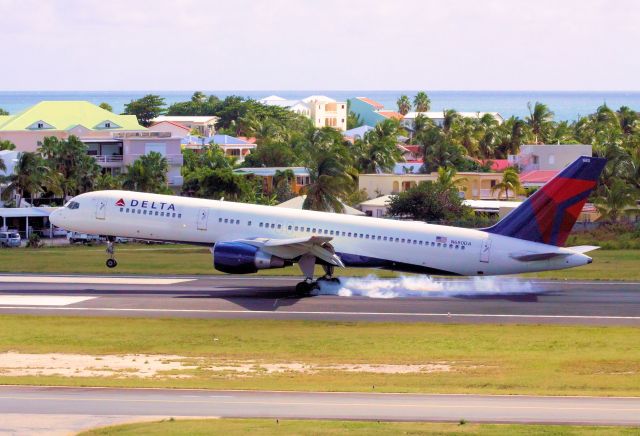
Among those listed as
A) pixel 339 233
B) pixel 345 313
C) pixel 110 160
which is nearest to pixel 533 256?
pixel 339 233

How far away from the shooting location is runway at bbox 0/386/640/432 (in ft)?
84.6

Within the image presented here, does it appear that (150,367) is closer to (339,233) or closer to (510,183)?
(339,233)

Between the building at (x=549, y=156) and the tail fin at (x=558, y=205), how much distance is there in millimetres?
77548

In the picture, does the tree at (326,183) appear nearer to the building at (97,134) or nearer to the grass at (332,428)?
the building at (97,134)

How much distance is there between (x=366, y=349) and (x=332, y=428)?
1261 cm

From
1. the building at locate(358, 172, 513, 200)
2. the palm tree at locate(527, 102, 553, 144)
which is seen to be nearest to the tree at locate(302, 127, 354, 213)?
the building at locate(358, 172, 513, 200)

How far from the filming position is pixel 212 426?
24625 millimetres

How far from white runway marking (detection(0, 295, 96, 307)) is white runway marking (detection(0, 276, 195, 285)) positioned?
5.15m

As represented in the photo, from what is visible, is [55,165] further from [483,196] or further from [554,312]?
[554,312]

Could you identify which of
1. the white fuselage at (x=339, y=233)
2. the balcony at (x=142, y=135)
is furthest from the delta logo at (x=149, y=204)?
the balcony at (x=142, y=135)

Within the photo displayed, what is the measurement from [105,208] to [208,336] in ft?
48.9

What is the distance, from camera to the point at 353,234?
Answer: 50.1m

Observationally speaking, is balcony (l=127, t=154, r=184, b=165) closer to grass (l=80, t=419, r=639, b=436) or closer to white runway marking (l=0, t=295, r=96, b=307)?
white runway marking (l=0, t=295, r=96, b=307)

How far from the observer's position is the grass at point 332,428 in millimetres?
24031
